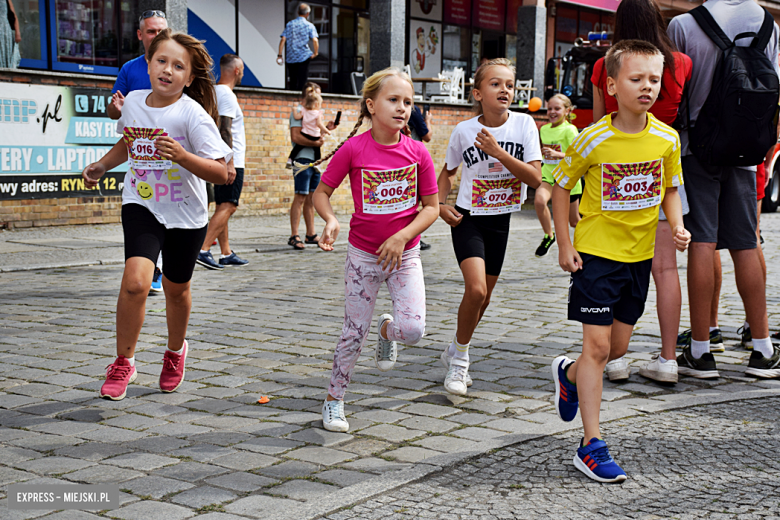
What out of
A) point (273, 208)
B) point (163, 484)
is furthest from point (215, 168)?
point (273, 208)

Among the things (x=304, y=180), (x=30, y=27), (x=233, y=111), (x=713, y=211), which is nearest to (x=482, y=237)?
(x=713, y=211)

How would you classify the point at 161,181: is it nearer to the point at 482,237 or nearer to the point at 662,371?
the point at 482,237

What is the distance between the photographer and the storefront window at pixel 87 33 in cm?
1833

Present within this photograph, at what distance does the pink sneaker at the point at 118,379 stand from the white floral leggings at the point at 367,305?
1.10 metres

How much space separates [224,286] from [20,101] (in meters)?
5.24

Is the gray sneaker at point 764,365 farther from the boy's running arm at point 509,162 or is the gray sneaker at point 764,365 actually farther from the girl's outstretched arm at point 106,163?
the girl's outstretched arm at point 106,163

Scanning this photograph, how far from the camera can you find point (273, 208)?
16266 mm

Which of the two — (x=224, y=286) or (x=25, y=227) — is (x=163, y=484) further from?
(x=25, y=227)

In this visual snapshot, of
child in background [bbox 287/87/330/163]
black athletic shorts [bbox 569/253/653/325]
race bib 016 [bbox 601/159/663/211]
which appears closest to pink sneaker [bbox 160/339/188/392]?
black athletic shorts [bbox 569/253/653/325]

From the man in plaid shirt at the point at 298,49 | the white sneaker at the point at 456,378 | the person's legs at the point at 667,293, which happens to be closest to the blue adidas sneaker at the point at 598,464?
the white sneaker at the point at 456,378

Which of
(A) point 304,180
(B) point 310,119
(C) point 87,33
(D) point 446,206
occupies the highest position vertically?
(C) point 87,33

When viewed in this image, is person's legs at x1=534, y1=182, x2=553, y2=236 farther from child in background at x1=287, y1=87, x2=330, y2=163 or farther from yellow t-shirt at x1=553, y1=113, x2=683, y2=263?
child in background at x1=287, y1=87, x2=330, y2=163

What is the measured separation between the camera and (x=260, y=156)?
52.3 ft

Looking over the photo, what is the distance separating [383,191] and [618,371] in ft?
5.95
